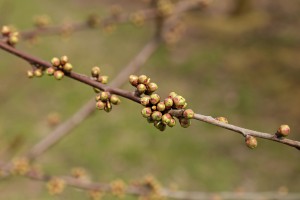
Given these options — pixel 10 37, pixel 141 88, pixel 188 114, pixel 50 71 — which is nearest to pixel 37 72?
pixel 50 71

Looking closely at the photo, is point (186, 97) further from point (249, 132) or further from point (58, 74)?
point (249, 132)

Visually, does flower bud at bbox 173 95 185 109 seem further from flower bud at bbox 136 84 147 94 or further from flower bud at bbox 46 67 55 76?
flower bud at bbox 46 67 55 76

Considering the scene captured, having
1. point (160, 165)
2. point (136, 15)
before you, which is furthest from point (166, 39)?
point (160, 165)

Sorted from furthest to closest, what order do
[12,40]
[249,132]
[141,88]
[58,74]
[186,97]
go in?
[186,97] < [12,40] < [58,74] < [141,88] < [249,132]

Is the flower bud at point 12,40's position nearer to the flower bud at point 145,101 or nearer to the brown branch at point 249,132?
the flower bud at point 145,101

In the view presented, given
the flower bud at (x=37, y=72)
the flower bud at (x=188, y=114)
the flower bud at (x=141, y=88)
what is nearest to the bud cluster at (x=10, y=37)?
the flower bud at (x=37, y=72)

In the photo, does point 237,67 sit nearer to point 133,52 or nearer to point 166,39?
point 133,52

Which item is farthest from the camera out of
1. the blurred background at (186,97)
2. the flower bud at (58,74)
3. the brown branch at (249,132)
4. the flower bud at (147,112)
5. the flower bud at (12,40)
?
the blurred background at (186,97)

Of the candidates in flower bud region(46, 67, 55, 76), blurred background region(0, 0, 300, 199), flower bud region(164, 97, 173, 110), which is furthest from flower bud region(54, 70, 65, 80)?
blurred background region(0, 0, 300, 199)
